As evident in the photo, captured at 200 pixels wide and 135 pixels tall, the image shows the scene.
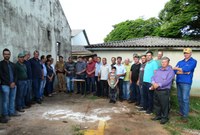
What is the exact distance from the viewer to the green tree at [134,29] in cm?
3120

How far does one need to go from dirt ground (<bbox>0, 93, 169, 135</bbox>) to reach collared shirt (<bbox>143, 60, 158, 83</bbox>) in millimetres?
1175

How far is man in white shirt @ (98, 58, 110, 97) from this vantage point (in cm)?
927

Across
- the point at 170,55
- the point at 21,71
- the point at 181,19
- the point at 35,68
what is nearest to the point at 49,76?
the point at 35,68

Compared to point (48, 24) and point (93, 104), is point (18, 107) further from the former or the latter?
point (48, 24)

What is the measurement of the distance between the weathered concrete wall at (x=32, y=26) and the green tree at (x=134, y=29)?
61.7 feet

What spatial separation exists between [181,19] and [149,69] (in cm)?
1374

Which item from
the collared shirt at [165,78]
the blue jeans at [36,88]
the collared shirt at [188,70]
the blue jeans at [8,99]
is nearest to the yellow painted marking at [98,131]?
the collared shirt at [165,78]

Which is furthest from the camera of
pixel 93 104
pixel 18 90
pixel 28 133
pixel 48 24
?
pixel 48 24

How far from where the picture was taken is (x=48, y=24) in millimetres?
11789

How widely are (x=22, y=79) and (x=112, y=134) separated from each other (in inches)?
141

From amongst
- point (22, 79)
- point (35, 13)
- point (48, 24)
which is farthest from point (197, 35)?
point (22, 79)

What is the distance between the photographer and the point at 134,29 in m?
34.8

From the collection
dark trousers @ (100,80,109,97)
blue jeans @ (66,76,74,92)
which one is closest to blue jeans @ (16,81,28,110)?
dark trousers @ (100,80,109,97)

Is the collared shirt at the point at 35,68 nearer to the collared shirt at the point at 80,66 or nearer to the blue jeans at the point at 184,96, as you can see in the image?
the collared shirt at the point at 80,66
